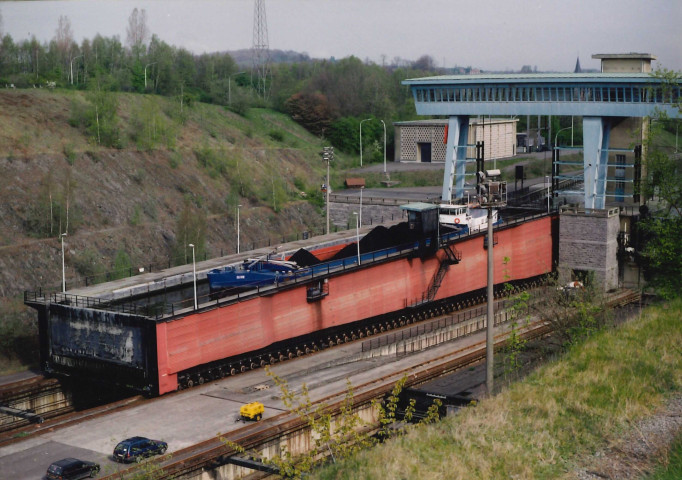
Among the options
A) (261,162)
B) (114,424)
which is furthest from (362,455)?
(261,162)

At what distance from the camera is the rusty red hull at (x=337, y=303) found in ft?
106

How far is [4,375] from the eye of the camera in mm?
35188

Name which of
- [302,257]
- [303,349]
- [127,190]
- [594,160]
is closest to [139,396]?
[303,349]

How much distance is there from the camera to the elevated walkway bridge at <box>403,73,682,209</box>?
51.8m

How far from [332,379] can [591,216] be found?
2536 centimetres

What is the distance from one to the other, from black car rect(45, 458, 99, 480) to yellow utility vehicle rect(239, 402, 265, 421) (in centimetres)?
543

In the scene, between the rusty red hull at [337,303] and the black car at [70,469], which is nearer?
the black car at [70,469]

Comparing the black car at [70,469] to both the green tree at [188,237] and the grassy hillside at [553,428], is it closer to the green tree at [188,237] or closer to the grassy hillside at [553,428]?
the grassy hillside at [553,428]

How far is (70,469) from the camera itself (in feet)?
76.9

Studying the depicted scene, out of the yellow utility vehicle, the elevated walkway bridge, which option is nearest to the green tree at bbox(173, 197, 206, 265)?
the elevated walkway bridge

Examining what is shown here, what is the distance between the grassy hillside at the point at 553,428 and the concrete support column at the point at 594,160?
2433cm

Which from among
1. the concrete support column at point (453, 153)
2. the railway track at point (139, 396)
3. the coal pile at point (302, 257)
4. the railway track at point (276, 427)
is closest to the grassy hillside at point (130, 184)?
the coal pile at point (302, 257)

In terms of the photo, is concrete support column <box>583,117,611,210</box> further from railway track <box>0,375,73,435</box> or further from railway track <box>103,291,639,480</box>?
railway track <box>0,375,73,435</box>

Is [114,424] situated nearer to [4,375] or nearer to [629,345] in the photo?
[4,375]
